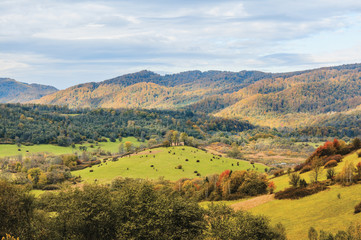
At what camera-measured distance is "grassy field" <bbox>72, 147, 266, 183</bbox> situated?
107312 mm

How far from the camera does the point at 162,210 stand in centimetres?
3478

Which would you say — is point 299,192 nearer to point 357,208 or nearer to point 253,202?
point 253,202

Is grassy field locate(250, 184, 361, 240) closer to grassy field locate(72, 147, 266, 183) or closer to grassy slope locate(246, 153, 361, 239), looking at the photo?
grassy slope locate(246, 153, 361, 239)

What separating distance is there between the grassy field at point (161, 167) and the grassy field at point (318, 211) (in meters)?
60.4

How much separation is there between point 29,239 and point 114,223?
37.6ft

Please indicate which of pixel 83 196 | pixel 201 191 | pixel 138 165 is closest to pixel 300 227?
pixel 83 196

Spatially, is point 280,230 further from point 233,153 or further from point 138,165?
point 233,153

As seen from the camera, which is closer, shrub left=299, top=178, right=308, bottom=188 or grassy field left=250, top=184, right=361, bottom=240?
grassy field left=250, top=184, right=361, bottom=240

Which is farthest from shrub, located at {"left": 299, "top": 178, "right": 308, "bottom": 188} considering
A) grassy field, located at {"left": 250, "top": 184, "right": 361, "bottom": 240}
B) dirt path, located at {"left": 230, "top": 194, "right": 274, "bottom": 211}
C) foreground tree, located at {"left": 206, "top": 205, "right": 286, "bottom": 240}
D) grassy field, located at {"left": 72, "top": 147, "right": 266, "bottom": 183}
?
grassy field, located at {"left": 72, "top": 147, "right": 266, "bottom": 183}

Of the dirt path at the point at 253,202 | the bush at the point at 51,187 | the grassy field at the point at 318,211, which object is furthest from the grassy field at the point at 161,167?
the grassy field at the point at 318,211

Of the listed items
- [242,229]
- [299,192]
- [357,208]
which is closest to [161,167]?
[299,192]

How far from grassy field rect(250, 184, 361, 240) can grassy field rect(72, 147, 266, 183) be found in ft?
198

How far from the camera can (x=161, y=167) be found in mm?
115125

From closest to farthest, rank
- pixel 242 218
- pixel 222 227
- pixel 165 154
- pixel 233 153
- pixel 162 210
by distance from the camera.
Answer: pixel 222 227, pixel 242 218, pixel 162 210, pixel 165 154, pixel 233 153
